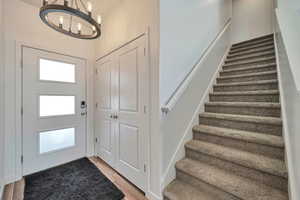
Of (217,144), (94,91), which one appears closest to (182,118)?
(217,144)

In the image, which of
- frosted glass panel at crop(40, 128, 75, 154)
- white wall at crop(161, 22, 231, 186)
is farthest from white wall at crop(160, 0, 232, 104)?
frosted glass panel at crop(40, 128, 75, 154)

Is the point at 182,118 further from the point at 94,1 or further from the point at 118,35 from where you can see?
the point at 94,1

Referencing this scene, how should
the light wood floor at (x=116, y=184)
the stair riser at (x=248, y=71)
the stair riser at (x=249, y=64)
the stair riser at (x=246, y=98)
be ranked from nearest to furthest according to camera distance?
1. the light wood floor at (x=116, y=184)
2. the stair riser at (x=246, y=98)
3. the stair riser at (x=248, y=71)
4. the stair riser at (x=249, y=64)

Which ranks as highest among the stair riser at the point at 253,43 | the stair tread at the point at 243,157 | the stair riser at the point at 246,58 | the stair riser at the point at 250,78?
the stair riser at the point at 253,43

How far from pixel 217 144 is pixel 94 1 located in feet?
9.24

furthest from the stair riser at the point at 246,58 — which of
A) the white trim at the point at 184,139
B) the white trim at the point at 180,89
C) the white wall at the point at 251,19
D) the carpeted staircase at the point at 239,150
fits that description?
the white wall at the point at 251,19

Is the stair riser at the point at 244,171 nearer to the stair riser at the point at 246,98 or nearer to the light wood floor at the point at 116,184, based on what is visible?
the light wood floor at the point at 116,184

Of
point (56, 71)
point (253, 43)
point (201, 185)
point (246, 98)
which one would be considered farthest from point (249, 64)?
point (56, 71)

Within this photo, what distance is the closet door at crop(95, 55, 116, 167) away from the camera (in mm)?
2366

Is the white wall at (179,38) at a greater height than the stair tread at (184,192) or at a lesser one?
greater

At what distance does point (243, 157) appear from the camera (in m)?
1.41

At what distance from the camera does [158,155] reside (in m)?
1.52

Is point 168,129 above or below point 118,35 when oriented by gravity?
below

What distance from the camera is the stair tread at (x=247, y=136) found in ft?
4.53
